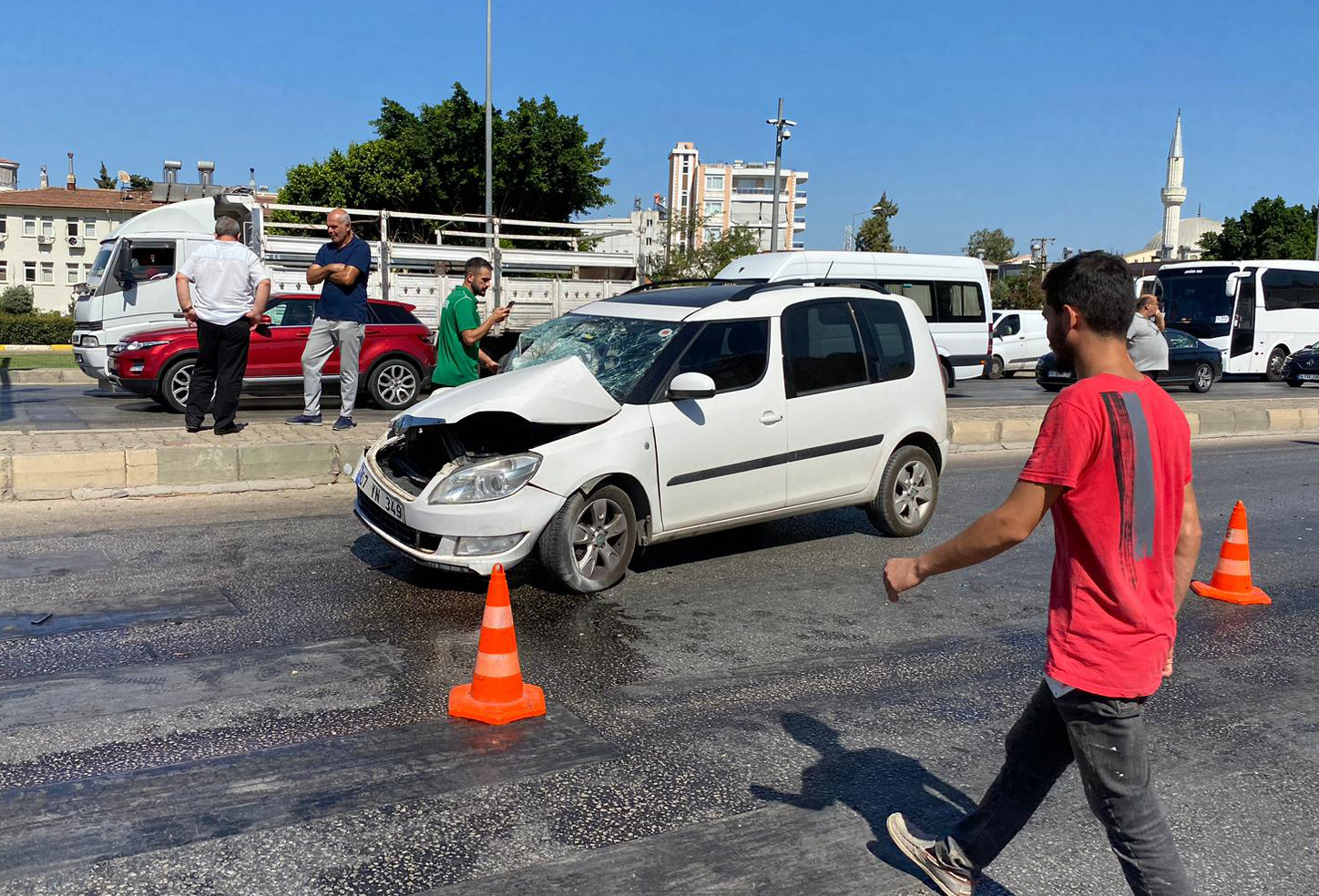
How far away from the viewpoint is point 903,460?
7984 mm

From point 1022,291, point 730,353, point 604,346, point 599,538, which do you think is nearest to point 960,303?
point 730,353

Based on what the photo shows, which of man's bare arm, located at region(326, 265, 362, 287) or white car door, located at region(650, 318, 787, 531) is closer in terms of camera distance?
white car door, located at region(650, 318, 787, 531)

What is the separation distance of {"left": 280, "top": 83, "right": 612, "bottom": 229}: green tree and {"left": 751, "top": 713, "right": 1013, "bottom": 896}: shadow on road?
46872mm

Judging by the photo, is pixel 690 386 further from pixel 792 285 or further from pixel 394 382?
pixel 394 382

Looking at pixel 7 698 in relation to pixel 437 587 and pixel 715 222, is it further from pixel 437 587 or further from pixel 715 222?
pixel 715 222

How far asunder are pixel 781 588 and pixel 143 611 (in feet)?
11.5

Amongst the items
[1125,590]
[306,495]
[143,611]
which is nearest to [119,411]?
[306,495]

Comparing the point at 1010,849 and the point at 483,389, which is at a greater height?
the point at 483,389

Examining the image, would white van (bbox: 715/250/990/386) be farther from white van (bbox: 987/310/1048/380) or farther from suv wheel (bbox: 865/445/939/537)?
suv wheel (bbox: 865/445/939/537)

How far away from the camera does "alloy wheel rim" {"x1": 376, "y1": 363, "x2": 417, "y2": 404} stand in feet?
49.2

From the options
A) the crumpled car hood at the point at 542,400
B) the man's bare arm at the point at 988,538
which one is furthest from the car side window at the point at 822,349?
the man's bare arm at the point at 988,538

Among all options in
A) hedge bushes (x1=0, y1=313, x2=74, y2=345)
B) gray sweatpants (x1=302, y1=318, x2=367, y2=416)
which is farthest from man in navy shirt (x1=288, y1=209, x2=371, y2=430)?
hedge bushes (x1=0, y1=313, x2=74, y2=345)

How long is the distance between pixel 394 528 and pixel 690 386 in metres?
1.84

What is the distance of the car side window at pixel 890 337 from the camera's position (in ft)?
25.7
